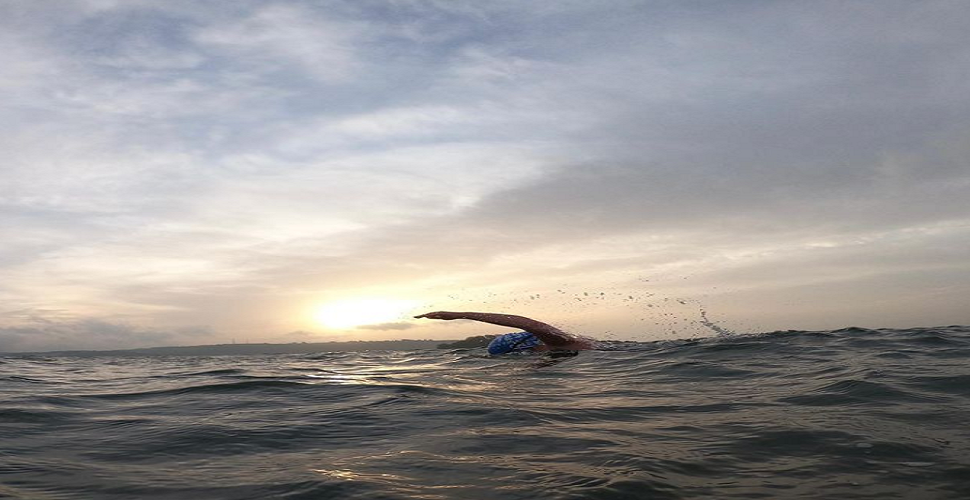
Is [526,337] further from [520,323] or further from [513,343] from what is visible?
[520,323]

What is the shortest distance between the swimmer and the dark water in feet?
12.3

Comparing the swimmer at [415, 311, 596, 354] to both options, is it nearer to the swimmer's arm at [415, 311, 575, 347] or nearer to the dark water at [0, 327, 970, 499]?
the swimmer's arm at [415, 311, 575, 347]

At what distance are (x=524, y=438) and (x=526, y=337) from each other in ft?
48.1

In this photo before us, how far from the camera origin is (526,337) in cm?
2114

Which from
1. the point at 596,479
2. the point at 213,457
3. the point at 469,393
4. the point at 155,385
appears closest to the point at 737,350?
the point at 469,393

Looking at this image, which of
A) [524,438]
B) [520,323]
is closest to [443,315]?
[520,323]

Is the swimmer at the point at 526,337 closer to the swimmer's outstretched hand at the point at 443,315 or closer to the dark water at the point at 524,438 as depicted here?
the swimmer's outstretched hand at the point at 443,315

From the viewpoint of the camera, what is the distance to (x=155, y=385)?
14.8 m

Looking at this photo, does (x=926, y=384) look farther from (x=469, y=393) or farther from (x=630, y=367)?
(x=469, y=393)

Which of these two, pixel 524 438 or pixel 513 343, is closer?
pixel 524 438

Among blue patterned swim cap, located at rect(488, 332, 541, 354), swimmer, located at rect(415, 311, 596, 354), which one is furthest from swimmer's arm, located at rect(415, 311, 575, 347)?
blue patterned swim cap, located at rect(488, 332, 541, 354)

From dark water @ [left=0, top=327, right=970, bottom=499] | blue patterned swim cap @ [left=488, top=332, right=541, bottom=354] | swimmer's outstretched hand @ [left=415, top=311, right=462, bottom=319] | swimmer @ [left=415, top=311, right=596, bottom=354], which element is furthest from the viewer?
blue patterned swim cap @ [left=488, top=332, right=541, bottom=354]

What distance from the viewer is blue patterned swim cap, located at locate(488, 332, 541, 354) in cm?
2084

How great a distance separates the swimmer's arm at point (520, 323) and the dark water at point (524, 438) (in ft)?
10.5
